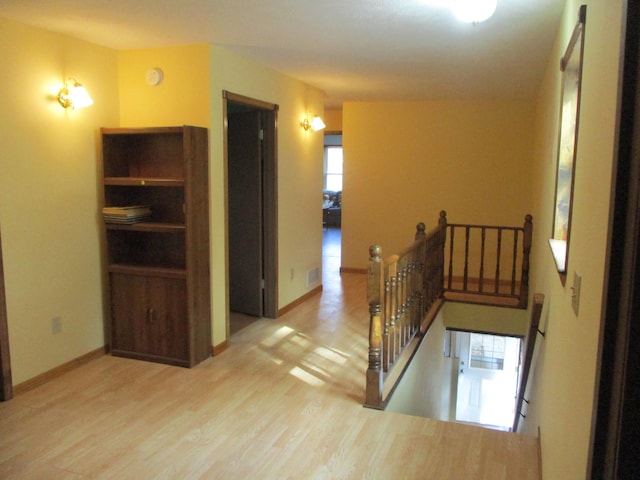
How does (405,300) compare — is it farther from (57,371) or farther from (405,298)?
(57,371)

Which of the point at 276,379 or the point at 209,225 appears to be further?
the point at 209,225

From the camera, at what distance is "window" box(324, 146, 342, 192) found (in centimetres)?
1390

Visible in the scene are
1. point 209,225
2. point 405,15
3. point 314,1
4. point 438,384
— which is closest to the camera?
point 314,1

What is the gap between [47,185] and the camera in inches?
136

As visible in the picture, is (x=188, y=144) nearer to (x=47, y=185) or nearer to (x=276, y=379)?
(x=47, y=185)

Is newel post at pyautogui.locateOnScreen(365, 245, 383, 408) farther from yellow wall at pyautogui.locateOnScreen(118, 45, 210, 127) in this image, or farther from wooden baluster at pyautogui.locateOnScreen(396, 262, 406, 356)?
yellow wall at pyautogui.locateOnScreen(118, 45, 210, 127)

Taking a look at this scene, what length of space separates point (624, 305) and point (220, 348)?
3542 mm

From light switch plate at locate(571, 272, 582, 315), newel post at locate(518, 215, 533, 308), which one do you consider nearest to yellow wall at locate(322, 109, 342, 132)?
newel post at locate(518, 215, 533, 308)

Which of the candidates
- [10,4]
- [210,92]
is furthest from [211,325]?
[10,4]

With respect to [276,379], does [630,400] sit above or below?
above

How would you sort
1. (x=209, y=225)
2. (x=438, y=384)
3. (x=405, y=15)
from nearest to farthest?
(x=405, y=15)
(x=209, y=225)
(x=438, y=384)

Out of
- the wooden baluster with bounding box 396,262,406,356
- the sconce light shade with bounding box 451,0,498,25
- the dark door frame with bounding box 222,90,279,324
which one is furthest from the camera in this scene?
the dark door frame with bounding box 222,90,279,324

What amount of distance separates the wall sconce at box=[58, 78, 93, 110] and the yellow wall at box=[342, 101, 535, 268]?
387 cm

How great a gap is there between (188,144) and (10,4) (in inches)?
49.5
